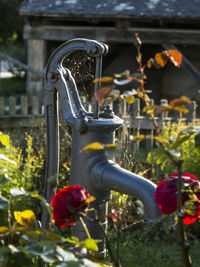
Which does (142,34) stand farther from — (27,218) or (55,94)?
(27,218)

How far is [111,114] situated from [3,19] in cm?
1650

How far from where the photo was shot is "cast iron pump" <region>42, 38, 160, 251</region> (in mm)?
1021

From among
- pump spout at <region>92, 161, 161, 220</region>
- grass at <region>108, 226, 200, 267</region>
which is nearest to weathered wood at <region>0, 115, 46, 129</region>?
grass at <region>108, 226, 200, 267</region>

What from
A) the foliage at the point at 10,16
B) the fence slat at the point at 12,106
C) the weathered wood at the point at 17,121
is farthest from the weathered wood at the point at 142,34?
the foliage at the point at 10,16

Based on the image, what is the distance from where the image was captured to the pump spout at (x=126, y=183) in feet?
3.06

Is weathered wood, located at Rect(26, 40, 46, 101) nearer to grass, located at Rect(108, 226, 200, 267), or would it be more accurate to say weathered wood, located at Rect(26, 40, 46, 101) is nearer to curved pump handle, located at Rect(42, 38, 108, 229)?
grass, located at Rect(108, 226, 200, 267)

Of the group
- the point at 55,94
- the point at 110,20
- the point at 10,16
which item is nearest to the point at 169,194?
the point at 55,94

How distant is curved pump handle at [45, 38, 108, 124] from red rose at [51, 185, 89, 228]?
29 centimetres

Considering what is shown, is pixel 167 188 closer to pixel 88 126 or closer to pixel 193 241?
pixel 88 126

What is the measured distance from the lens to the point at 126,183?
3.30 feet

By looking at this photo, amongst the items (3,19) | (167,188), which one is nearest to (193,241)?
(167,188)

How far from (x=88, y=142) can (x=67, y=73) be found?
257mm

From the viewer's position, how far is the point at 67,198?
Answer: 836 mm

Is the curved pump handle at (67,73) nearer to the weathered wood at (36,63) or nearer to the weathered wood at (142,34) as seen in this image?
the weathered wood at (142,34)
